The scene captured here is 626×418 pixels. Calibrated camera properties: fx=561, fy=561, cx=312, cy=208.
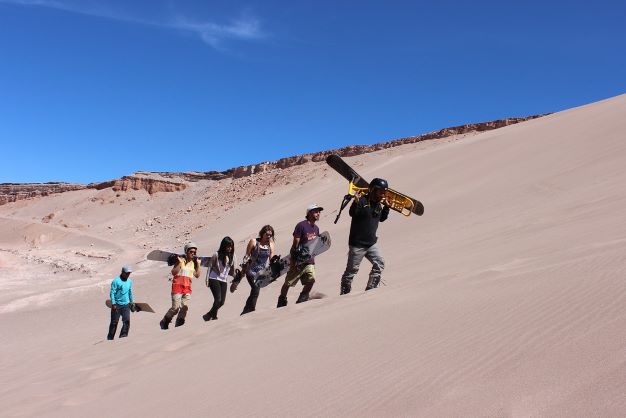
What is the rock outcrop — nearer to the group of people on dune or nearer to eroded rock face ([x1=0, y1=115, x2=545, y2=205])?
eroded rock face ([x1=0, y1=115, x2=545, y2=205])

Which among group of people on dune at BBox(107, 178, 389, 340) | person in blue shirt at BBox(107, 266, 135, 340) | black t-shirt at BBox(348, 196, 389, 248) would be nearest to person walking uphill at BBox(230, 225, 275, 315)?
group of people on dune at BBox(107, 178, 389, 340)

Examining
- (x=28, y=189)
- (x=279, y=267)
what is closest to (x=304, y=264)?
(x=279, y=267)

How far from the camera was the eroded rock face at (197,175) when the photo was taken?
155 ft

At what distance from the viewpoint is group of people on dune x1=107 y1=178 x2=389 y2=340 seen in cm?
621

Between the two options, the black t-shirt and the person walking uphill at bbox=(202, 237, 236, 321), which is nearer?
the black t-shirt

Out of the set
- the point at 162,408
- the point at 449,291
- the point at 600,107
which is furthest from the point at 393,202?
the point at 600,107

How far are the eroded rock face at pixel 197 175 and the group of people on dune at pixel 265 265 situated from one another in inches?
1620

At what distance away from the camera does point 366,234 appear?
6195 millimetres

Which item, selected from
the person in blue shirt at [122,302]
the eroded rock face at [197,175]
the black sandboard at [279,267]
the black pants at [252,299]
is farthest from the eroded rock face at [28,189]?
the black pants at [252,299]

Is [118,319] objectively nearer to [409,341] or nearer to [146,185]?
[409,341]

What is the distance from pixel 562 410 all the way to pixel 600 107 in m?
24.0

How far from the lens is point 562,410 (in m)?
2.03

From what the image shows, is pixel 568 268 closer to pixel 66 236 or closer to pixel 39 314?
pixel 39 314

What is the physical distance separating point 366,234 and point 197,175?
56974 mm
